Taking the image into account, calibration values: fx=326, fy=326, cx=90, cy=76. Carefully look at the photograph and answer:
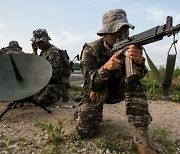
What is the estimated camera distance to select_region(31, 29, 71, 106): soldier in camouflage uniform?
6253mm

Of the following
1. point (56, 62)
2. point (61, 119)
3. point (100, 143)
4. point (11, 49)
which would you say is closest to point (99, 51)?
point (100, 143)

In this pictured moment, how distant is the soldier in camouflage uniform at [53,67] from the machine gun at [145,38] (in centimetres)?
272

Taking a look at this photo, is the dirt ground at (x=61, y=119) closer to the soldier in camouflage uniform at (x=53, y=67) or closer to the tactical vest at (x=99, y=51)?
the soldier in camouflage uniform at (x=53, y=67)

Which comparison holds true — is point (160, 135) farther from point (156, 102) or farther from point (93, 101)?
point (156, 102)

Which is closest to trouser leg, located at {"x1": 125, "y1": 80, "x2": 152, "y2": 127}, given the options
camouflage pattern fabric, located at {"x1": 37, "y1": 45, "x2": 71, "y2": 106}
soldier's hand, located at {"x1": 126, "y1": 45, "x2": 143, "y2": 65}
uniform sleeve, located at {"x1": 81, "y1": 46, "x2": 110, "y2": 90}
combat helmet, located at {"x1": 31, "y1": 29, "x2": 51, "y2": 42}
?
uniform sleeve, located at {"x1": 81, "y1": 46, "x2": 110, "y2": 90}

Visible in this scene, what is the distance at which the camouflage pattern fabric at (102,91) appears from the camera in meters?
3.81

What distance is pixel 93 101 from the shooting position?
4180mm

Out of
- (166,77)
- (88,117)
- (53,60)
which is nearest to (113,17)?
(166,77)

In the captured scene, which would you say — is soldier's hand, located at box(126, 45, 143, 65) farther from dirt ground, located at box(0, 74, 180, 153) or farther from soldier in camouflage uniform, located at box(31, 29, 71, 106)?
soldier in camouflage uniform, located at box(31, 29, 71, 106)

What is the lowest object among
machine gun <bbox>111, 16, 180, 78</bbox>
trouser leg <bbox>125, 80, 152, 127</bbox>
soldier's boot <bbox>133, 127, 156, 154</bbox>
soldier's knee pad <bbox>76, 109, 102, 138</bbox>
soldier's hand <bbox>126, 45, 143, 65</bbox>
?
soldier's boot <bbox>133, 127, 156, 154</bbox>

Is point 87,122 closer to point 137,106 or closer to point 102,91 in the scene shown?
point 102,91

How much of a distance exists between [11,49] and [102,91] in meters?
3.47

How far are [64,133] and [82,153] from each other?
0.57 metres

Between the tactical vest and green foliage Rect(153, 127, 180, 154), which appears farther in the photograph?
the tactical vest
